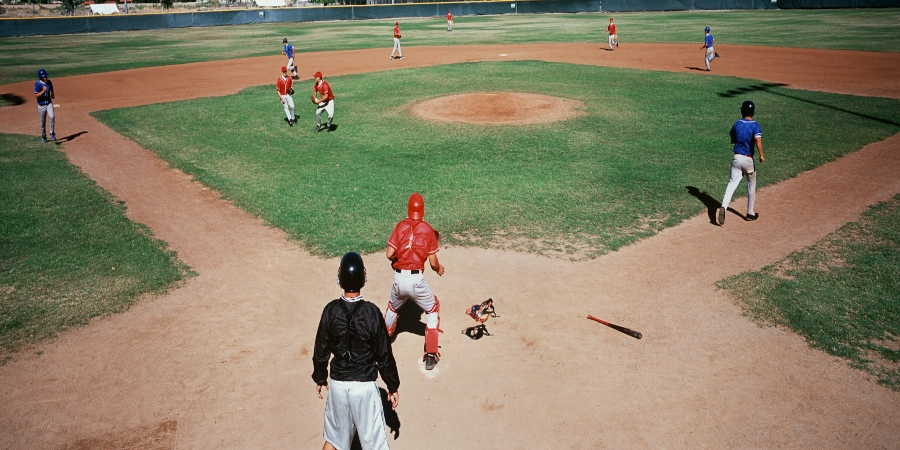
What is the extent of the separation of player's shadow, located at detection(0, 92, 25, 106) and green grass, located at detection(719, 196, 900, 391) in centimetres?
3000

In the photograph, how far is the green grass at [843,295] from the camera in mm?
7051

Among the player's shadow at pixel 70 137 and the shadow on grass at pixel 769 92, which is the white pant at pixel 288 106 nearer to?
the player's shadow at pixel 70 137

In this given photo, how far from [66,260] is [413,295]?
23.7ft

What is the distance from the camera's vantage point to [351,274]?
4496 millimetres

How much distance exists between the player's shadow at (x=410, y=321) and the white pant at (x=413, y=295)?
66cm

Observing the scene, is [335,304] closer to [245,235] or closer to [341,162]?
[245,235]

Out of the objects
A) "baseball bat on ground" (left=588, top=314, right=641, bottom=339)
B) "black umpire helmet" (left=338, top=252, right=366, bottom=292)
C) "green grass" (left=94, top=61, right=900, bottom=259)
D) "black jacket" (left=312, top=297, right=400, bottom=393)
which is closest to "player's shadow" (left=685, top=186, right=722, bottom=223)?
"green grass" (left=94, top=61, right=900, bottom=259)

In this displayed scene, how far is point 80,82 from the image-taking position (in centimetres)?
3014

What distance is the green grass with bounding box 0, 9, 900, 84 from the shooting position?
36.9 meters

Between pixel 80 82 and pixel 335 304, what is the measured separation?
32872mm

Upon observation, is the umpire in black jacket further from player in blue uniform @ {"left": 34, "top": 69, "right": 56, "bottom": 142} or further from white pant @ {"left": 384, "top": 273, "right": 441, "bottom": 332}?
player in blue uniform @ {"left": 34, "top": 69, "right": 56, "bottom": 142}

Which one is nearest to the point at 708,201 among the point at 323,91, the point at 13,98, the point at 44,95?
the point at 323,91

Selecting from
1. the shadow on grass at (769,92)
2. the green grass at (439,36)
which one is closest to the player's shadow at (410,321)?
the shadow on grass at (769,92)

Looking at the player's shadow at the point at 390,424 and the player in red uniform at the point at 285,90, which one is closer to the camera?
the player's shadow at the point at 390,424
